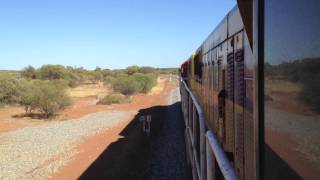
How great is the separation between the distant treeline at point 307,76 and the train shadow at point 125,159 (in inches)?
441

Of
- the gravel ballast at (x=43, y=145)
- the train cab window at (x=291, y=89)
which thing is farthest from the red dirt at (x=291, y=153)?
the gravel ballast at (x=43, y=145)

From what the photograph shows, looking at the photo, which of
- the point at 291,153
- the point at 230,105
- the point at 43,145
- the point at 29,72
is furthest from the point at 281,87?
the point at 29,72

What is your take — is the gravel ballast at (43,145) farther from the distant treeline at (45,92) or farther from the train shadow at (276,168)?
the train shadow at (276,168)

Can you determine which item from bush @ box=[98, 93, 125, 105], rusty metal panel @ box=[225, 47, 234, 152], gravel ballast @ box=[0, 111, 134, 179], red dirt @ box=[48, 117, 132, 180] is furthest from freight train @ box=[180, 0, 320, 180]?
bush @ box=[98, 93, 125, 105]

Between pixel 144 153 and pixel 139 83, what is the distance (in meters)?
45.2

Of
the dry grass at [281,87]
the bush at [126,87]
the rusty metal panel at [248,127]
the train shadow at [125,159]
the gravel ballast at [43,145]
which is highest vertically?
the dry grass at [281,87]

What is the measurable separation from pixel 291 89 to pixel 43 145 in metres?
18.2

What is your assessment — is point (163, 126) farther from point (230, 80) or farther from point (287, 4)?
point (287, 4)

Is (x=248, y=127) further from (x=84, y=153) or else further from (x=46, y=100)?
(x=46, y=100)

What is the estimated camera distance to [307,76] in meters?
1.35

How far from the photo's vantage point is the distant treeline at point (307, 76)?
1.28 m

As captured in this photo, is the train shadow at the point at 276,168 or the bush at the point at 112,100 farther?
the bush at the point at 112,100

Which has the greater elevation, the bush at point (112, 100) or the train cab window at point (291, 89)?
the train cab window at point (291, 89)

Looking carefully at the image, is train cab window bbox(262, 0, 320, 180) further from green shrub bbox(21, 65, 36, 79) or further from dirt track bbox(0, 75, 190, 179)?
green shrub bbox(21, 65, 36, 79)
